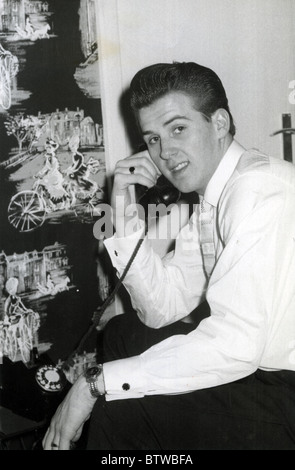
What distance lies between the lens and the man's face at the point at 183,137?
1342 millimetres

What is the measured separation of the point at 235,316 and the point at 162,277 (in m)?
0.57

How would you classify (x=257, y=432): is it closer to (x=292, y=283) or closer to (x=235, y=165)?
(x=292, y=283)

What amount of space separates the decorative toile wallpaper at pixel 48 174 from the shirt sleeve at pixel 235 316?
0.70 meters

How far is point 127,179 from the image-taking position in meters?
1.52

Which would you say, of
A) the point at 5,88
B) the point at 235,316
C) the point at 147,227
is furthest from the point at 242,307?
the point at 5,88

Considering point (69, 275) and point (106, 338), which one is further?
point (69, 275)

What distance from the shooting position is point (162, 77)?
136 cm

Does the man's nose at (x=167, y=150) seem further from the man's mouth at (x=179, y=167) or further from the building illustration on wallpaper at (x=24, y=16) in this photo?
the building illustration on wallpaper at (x=24, y=16)

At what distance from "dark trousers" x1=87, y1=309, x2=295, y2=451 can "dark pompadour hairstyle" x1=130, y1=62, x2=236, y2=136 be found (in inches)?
29.8

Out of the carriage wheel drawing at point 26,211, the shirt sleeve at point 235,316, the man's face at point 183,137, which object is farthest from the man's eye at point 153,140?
the carriage wheel drawing at point 26,211

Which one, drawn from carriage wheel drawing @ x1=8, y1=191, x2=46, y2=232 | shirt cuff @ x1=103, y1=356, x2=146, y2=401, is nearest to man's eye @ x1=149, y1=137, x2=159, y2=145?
carriage wheel drawing @ x1=8, y1=191, x2=46, y2=232

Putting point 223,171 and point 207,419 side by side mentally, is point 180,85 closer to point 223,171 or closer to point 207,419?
point 223,171

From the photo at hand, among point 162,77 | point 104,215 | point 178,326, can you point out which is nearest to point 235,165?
point 162,77

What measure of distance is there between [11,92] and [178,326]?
Result: 0.93 metres
